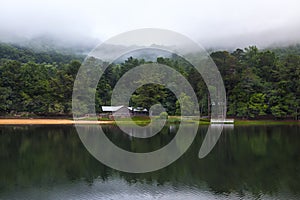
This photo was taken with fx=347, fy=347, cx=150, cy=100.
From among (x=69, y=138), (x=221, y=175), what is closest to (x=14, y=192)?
(x=221, y=175)

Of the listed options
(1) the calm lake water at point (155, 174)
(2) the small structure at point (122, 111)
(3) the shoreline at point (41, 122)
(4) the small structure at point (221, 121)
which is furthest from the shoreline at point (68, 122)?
(1) the calm lake water at point (155, 174)

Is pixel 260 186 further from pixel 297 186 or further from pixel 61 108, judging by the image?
pixel 61 108

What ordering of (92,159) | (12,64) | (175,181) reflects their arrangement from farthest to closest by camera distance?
(12,64), (92,159), (175,181)

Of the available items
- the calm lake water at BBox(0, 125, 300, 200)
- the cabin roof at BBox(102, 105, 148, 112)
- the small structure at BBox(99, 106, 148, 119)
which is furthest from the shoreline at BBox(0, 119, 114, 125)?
the calm lake water at BBox(0, 125, 300, 200)

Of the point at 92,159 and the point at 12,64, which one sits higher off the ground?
the point at 12,64

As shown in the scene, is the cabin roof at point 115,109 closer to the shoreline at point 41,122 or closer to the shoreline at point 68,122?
the shoreline at point 68,122

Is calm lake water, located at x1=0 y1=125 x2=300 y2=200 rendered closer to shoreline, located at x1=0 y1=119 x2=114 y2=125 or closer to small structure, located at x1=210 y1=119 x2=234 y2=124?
shoreline, located at x1=0 y1=119 x2=114 y2=125

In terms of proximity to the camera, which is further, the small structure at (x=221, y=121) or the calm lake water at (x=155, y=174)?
the small structure at (x=221, y=121)

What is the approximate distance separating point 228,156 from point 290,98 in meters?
25.6

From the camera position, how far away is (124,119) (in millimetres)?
44844

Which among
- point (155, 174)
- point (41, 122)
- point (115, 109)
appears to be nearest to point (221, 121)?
point (115, 109)

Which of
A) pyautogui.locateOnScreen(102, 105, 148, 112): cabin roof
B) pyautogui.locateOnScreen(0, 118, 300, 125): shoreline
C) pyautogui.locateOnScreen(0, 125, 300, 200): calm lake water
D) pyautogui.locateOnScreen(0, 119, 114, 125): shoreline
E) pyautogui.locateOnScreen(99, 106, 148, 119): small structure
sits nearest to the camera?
pyautogui.locateOnScreen(0, 125, 300, 200): calm lake water

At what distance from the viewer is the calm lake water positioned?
1380 centimetres

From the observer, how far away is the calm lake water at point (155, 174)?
13.8m
